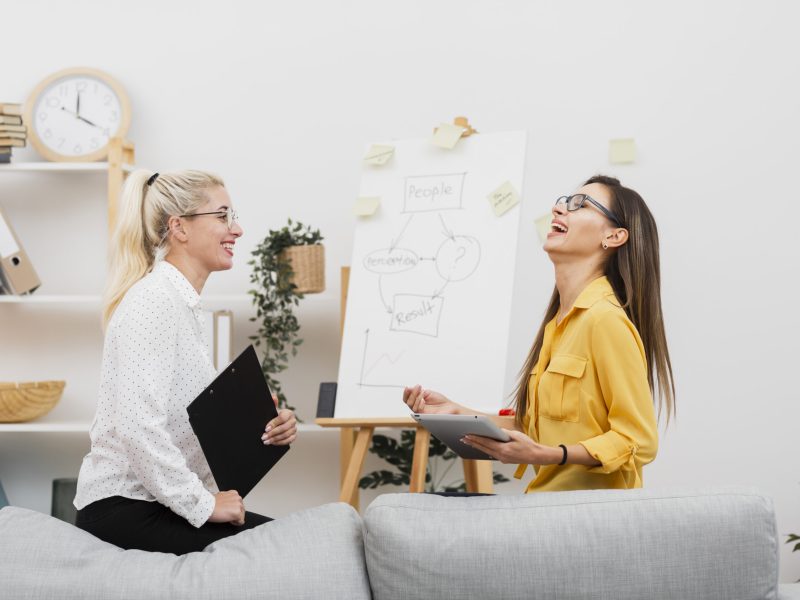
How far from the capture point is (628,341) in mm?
1731


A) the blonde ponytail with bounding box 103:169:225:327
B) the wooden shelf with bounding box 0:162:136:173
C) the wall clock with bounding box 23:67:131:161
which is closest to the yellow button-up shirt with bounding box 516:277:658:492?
the blonde ponytail with bounding box 103:169:225:327

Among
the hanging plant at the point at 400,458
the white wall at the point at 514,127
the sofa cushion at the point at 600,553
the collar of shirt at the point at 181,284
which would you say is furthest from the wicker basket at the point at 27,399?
the sofa cushion at the point at 600,553

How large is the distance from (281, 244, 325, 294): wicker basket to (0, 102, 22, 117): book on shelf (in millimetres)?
1179

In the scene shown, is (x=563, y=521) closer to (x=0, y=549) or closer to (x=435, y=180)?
(x=0, y=549)

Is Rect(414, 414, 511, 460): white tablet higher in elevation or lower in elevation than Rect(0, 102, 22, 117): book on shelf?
lower

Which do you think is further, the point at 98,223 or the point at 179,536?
the point at 98,223

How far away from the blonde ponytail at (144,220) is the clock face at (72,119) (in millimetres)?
1607

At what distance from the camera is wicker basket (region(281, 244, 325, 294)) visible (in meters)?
3.29

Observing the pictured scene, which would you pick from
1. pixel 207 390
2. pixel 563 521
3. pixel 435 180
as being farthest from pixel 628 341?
pixel 435 180

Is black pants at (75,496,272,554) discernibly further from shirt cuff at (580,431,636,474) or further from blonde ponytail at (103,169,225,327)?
shirt cuff at (580,431,636,474)

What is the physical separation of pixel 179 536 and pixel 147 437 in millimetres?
205

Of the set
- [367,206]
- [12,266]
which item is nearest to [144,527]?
[367,206]

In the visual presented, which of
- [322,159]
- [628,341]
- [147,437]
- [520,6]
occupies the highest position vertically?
[520,6]

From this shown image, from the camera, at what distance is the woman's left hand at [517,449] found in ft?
5.21
